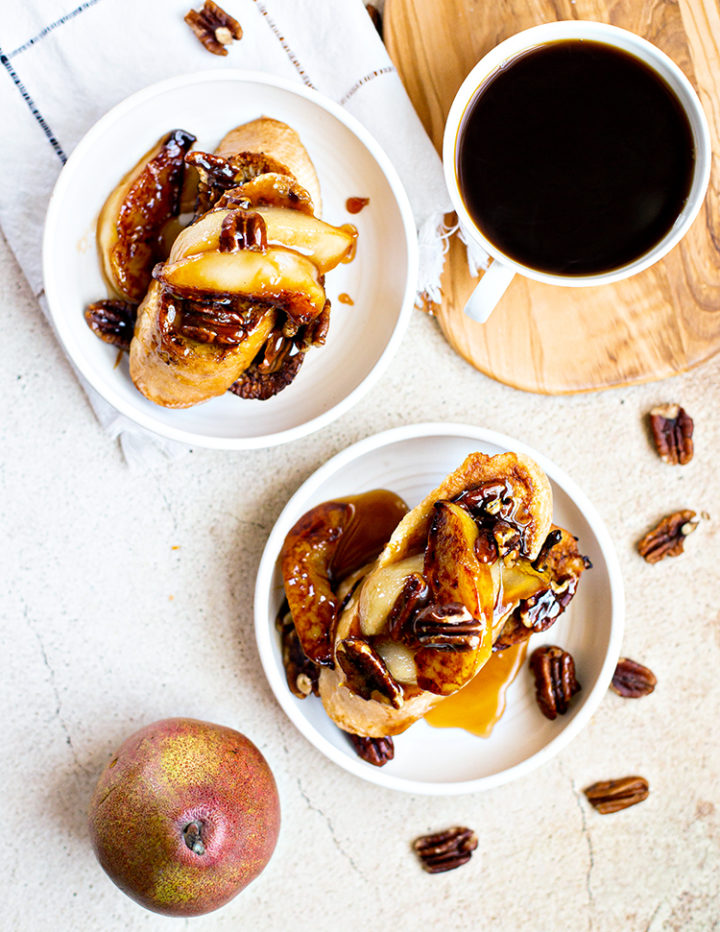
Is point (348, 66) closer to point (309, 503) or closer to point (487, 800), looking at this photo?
point (309, 503)

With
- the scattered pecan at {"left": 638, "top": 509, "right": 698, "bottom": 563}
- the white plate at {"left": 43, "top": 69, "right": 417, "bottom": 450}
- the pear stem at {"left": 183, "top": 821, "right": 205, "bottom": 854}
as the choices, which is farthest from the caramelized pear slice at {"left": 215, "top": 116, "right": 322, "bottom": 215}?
the pear stem at {"left": 183, "top": 821, "right": 205, "bottom": 854}

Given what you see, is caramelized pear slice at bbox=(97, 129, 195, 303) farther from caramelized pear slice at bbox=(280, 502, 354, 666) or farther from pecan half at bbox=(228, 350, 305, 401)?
caramelized pear slice at bbox=(280, 502, 354, 666)

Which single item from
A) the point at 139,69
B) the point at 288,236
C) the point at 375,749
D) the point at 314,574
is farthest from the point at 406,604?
the point at 139,69

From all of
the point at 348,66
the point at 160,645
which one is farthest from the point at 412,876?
the point at 348,66

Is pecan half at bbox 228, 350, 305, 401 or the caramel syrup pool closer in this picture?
pecan half at bbox 228, 350, 305, 401

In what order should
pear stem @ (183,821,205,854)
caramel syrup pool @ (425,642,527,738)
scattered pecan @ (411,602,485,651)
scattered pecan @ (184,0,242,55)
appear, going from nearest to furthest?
scattered pecan @ (411,602,485,651) < pear stem @ (183,821,205,854) < scattered pecan @ (184,0,242,55) < caramel syrup pool @ (425,642,527,738)

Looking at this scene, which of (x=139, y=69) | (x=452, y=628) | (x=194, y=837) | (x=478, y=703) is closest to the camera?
(x=452, y=628)

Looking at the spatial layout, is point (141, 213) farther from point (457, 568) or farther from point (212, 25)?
point (457, 568)
